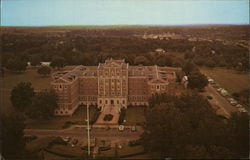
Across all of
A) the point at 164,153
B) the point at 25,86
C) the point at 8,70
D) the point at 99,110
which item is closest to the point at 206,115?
the point at 164,153

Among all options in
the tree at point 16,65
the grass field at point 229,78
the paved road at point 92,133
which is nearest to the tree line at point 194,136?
the paved road at point 92,133

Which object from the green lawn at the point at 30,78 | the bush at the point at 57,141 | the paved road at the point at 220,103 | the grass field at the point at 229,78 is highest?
the grass field at the point at 229,78

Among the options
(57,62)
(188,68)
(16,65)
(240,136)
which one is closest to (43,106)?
(240,136)

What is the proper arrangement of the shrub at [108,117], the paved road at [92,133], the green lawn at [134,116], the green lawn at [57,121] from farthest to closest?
the shrub at [108,117] → the green lawn at [134,116] → the green lawn at [57,121] → the paved road at [92,133]

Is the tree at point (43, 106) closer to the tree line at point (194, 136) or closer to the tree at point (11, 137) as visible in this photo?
the tree at point (11, 137)

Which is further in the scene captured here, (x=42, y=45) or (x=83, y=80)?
(x=42, y=45)

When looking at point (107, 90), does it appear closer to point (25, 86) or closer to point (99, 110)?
point (99, 110)

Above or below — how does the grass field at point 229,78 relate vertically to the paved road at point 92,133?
above

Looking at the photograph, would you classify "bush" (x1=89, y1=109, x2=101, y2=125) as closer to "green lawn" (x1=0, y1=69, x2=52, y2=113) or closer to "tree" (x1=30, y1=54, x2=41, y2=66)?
"green lawn" (x1=0, y1=69, x2=52, y2=113)
